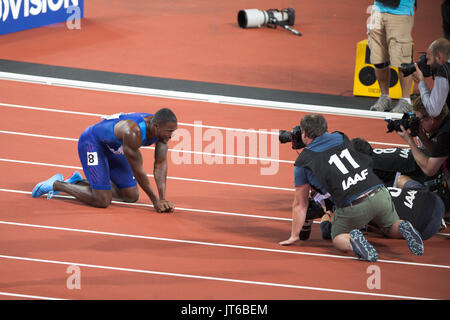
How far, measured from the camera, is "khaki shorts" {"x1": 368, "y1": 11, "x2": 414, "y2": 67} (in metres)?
9.23

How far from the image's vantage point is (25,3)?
38.9 ft

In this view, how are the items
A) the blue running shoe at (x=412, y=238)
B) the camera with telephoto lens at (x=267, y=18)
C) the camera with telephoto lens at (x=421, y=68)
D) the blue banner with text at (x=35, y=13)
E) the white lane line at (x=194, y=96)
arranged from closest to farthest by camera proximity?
1. the blue running shoe at (x=412, y=238)
2. the camera with telephoto lens at (x=421, y=68)
3. the white lane line at (x=194, y=96)
4. the blue banner with text at (x=35, y=13)
5. the camera with telephoto lens at (x=267, y=18)

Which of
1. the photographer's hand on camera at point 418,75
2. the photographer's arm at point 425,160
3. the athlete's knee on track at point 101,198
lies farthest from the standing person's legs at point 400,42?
the athlete's knee on track at point 101,198

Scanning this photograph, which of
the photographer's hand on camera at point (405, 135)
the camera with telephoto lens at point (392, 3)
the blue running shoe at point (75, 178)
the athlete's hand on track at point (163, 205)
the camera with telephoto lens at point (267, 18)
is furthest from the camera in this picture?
the camera with telephoto lens at point (267, 18)

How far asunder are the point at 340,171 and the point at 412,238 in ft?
2.44

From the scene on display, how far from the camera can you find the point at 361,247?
18.0 ft

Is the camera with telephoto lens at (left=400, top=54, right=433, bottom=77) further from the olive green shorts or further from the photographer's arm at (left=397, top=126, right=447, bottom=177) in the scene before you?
the olive green shorts

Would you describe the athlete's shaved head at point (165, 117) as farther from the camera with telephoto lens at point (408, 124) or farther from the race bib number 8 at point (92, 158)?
the camera with telephoto lens at point (408, 124)

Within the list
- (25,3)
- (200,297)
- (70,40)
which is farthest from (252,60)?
(200,297)

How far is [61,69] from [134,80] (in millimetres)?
1075

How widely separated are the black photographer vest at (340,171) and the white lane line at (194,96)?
392 centimetres

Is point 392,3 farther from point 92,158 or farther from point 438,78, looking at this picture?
point 92,158

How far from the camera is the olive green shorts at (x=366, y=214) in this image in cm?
553

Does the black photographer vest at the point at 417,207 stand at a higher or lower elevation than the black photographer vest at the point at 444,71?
lower
